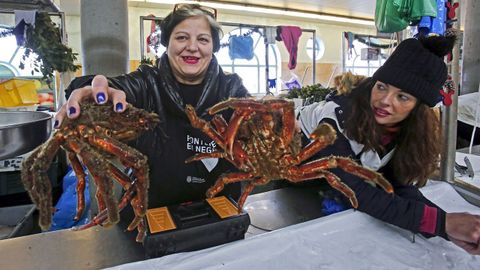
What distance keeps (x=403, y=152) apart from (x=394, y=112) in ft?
0.51

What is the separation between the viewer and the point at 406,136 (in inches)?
45.3

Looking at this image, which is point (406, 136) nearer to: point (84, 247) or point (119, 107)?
point (119, 107)

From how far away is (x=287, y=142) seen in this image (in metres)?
0.77

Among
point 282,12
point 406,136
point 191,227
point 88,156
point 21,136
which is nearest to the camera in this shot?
point 88,156

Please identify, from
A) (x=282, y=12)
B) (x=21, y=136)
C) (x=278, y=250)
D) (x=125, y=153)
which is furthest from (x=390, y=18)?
(x=282, y=12)

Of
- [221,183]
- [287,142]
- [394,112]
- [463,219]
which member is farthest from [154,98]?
[463,219]

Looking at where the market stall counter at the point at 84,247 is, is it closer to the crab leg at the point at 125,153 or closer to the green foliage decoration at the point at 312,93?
the crab leg at the point at 125,153

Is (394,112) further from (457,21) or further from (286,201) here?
(457,21)

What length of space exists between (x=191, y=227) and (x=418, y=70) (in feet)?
2.68

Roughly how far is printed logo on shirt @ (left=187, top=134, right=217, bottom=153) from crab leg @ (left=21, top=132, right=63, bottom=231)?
447 mm

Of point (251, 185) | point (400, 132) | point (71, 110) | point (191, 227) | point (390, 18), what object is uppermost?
point (390, 18)

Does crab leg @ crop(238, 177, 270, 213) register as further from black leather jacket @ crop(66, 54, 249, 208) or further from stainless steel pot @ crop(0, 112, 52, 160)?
stainless steel pot @ crop(0, 112, 52, 160)

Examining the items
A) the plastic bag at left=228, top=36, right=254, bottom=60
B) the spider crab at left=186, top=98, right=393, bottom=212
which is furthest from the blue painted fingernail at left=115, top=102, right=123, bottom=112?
the plastic bag at left=228, top=36, right=254, bottom=60

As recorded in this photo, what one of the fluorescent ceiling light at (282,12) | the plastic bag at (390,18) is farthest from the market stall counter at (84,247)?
the fluorescent ceiling light at (282,12)
